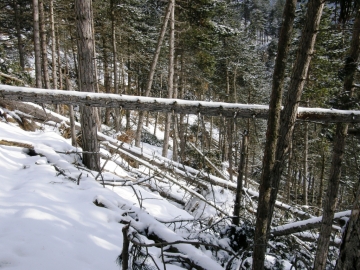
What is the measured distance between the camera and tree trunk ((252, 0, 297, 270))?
2.55 meters

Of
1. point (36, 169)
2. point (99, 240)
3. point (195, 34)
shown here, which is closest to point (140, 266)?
point (99, 240)

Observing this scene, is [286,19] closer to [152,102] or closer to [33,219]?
[152,102]

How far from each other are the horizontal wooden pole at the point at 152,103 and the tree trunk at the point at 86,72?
1.04 m

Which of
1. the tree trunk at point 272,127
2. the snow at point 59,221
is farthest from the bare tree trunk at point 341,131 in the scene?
the snow at point 59,221

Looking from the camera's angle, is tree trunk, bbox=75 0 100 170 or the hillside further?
tree trunk, bbox=75 0 100 170

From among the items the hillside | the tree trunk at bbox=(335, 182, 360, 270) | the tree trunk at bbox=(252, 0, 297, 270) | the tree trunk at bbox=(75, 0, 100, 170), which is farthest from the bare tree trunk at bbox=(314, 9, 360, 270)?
the tree trunk at bbox=(75, 0, 100, 170)

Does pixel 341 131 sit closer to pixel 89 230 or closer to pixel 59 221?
pixel 89 230

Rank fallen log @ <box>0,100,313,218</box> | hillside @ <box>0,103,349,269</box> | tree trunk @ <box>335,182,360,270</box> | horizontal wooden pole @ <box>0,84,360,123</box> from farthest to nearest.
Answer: fallen log @ <box>0,100,313,218</box> → horizontal wooden pole @ <box>0,84,360,123</box> → hillside @ <box>0,103,349,269</box> → tree trunk @ <box>335,182,360,270</box>

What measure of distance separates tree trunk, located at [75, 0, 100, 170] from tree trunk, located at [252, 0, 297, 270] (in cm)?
423

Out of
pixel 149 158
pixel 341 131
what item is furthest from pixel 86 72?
pixel 341 131

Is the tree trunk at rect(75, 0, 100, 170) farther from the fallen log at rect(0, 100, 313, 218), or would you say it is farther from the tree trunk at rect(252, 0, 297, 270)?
the tree trunk at rect(252, 0, 297, 270)

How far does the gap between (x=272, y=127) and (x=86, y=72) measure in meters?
4.44

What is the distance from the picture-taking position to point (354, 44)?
17.1 ft

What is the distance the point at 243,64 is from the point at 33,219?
71.7 ft
